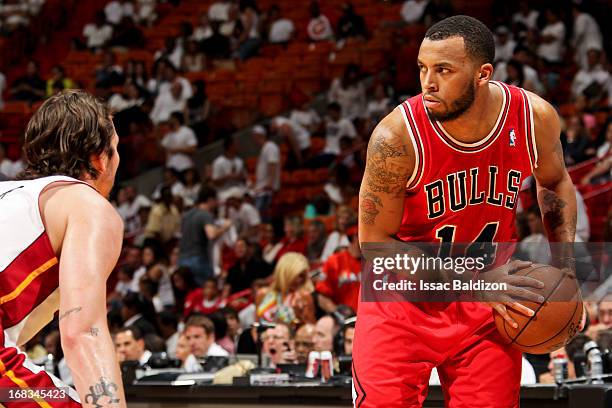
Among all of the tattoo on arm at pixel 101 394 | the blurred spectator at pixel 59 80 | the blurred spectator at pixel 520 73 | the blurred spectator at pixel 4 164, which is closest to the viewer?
the tattoo on arm at pixel 101 394

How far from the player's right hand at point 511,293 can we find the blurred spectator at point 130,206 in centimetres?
1112

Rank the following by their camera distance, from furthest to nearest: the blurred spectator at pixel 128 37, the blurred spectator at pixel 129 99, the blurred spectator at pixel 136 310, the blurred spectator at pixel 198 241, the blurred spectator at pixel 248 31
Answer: the blurred spectator at pixel 128 37 < the blurred spectator at pixel 248 31 < the blurred spectator at pixel 129 99 < the blurred spectator at pixel 198 241 < the blurred spectator at pixel 136 310

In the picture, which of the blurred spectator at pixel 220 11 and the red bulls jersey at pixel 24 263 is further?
the blurred spectator at pixel 220 11

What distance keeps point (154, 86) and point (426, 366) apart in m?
13.6

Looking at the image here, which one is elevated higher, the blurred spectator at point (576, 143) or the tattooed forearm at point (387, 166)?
the blurred spectator at point (576, 143)

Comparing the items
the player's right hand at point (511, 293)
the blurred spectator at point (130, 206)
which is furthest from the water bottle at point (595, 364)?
the blurred spectator at point (130, 206)

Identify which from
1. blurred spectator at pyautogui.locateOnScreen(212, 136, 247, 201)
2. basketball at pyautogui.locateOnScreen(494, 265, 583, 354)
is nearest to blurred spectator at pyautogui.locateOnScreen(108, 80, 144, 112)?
blurred spectator at pyautogui.locateOnScreen(212, 136, 247, 201)

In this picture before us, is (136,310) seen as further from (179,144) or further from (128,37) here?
(128,37)

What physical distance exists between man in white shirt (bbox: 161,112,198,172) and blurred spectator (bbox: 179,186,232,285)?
288cm

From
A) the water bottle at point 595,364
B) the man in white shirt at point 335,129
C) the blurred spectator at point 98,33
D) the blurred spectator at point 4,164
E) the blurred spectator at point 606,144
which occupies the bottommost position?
the water bottle at point 595,364

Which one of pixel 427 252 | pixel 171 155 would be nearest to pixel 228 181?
pixel 171 155

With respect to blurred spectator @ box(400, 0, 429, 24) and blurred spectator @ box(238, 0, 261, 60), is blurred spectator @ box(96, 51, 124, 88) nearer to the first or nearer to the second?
blurred spectator @ box(238, 0, 261, 60)

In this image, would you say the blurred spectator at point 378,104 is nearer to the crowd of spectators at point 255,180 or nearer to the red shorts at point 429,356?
the crowd of spectators at point 255,180

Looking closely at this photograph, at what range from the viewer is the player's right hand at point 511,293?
431 centimetres
